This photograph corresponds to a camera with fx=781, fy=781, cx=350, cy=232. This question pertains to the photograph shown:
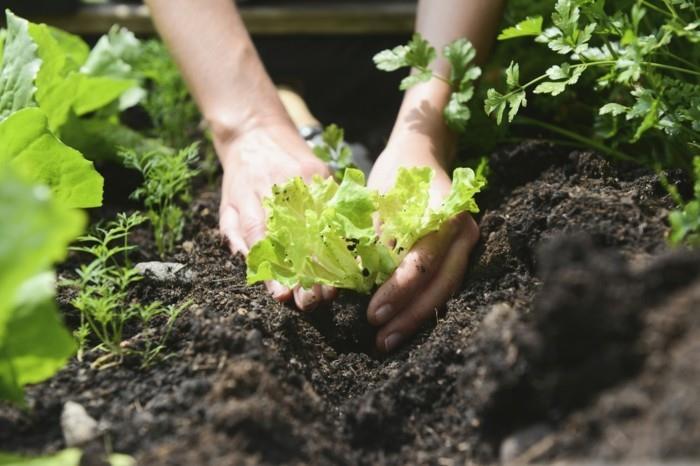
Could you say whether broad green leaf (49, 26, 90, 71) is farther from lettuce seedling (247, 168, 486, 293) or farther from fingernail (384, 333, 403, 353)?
fingernail (384, 333, 403, 353)

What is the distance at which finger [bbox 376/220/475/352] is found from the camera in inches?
64.5

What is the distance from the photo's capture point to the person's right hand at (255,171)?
191 cm

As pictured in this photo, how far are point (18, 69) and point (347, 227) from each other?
36.5 inches

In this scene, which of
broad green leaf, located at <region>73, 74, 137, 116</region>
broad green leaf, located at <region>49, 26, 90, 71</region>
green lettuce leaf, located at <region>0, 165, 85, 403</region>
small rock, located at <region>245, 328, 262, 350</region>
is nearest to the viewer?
green lettuce leaf, located at <region>0, 165, 85, 403</region>

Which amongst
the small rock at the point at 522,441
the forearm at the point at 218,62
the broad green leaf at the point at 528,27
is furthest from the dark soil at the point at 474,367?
the forearm at the point at 218,62

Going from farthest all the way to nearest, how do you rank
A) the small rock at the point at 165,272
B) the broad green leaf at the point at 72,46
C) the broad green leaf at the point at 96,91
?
1. the broad green leaf at the point at 72,46
2. the broad green leaf at the point at 96,91
3. the small rock at the point at 165,272

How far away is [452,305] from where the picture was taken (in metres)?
1.66

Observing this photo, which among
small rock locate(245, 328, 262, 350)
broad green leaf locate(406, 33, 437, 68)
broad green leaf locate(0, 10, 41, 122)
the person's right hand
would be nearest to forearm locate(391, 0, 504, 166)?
broad green leaf locate(406, 33, 437, 68)

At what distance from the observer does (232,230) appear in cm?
196

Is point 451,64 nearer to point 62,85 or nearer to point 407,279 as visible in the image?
point 407,279

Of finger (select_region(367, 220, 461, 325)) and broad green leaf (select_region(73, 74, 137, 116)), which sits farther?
broad green leaf (select_region(73, 74, 137, 116))

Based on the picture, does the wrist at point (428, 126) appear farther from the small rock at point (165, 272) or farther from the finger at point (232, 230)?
the small rock at point (165, 272)

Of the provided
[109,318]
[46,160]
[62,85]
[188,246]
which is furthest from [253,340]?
[62,85]

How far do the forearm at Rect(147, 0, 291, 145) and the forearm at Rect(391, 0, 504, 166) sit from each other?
14.9 inches
